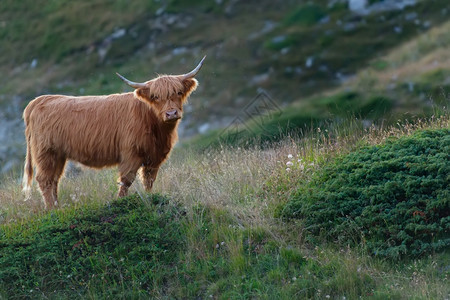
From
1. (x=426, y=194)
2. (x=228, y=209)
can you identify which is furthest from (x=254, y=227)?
(x=426, y=194)

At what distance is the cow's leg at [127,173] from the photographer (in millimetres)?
8047

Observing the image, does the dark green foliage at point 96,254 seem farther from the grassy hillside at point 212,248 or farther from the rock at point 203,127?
the rock at point 203,127

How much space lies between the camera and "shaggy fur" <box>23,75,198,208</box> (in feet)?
26.5

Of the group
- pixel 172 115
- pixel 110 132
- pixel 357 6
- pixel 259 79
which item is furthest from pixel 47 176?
pixel 357 6

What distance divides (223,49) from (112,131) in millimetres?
18574

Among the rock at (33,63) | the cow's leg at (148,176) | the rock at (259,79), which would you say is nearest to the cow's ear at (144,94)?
the cow's leg at (148,176)

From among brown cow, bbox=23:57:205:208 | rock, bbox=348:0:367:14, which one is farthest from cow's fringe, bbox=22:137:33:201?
rock, bbox=348:0:367:14

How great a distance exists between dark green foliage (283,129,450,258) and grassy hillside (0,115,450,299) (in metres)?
0.04

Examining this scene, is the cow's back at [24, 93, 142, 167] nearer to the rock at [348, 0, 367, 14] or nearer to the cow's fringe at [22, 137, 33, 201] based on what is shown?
the cow's fringe at [22, 137, 33, 201]

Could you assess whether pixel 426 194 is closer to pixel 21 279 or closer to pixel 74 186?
pixel 21 279

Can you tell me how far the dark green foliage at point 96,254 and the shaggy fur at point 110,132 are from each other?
2.67ft

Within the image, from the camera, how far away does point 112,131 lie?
824 centimetres

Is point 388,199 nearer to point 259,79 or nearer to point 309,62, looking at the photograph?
point 259,79

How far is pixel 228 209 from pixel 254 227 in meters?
0.54
